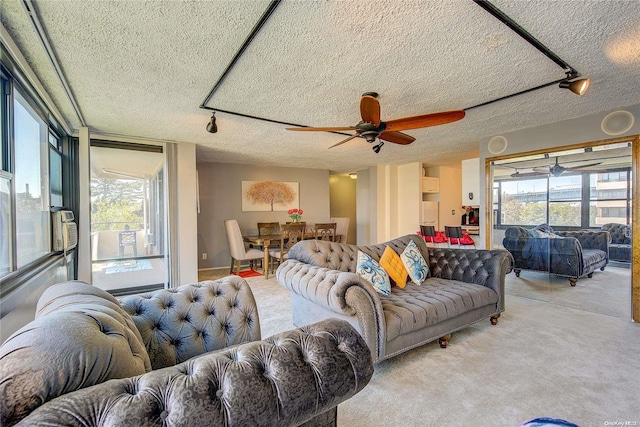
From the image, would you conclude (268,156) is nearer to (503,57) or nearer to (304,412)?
(503,57)

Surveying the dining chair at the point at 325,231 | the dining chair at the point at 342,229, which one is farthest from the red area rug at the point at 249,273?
the dining chair at the point at 342,229

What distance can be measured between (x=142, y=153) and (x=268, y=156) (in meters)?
2.14

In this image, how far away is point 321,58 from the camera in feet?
6.81

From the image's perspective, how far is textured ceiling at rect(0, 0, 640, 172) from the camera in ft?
5.24

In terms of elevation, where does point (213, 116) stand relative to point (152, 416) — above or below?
above

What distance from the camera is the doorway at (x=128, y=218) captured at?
395 cm

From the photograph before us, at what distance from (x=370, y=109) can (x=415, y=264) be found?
1637mm

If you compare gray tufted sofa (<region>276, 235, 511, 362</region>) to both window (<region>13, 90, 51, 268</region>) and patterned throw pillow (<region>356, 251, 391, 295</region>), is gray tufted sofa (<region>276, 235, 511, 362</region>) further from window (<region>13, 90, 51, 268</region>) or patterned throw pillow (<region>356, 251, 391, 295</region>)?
window (<region>13, 90, 51, 268</region>)

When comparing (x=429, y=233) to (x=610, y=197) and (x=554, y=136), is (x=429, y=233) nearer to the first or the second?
(x=554, y=136)

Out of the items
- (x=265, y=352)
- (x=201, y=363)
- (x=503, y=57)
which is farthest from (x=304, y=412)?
(x=503, y=57)

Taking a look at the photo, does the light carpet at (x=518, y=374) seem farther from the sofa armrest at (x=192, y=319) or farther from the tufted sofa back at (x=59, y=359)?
the tufted sofa back at (x=59, y=359)

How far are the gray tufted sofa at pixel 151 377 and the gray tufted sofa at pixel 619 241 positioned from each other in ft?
12.7

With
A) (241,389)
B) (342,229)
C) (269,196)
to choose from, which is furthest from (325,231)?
(241,389)

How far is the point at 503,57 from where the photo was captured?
6.81 feet
